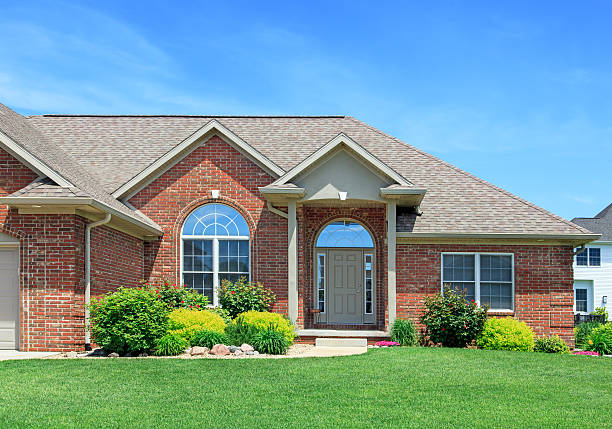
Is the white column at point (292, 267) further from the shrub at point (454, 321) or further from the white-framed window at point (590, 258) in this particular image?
the white-framed window at point (590, 258)

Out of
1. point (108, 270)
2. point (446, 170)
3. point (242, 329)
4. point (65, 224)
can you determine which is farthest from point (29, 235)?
point (446, 170)

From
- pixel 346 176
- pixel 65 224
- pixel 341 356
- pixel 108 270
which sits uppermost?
pixel 346 176

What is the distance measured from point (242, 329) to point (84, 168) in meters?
8.04

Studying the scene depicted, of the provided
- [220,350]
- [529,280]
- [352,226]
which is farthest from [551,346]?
[220,350]

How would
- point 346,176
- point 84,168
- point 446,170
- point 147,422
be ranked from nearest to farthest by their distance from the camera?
point 147,422 → point 346,176 → point 84,168 → point 446,170

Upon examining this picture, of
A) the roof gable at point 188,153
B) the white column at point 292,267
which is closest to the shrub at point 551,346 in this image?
the white column at point 292,267

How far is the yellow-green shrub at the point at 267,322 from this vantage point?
637 inches

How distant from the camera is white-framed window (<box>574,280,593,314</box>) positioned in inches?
1572

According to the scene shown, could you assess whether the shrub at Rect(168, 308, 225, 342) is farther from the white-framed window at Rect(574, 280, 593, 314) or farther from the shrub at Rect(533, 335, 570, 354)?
the white-framed window at Rect(574, 280, 593, 314)

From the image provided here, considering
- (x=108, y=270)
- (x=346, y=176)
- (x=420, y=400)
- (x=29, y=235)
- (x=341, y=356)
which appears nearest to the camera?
(x=420, y=400)

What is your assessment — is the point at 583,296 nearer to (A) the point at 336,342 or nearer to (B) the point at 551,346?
(B) the point at 551,346

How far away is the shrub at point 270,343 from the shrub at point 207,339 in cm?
71

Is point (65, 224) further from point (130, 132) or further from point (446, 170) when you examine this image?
point (446, 170)

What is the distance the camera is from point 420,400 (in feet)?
31.0
